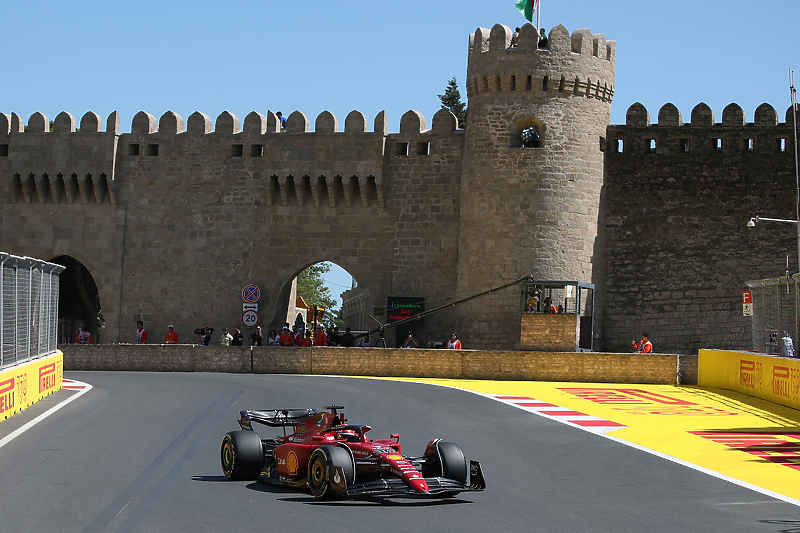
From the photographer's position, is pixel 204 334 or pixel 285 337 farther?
pixel 204 334

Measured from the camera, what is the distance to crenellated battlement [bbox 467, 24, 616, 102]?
3033cm

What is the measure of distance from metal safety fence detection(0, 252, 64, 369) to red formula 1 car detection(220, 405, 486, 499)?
682cm

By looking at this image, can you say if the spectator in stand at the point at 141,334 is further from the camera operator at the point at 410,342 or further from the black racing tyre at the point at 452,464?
the black racing tyre at the point at 452,464

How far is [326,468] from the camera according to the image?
340 inches

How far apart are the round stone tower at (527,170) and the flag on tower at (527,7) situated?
0.91 metres

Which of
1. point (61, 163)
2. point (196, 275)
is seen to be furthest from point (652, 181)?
point (61, 163)

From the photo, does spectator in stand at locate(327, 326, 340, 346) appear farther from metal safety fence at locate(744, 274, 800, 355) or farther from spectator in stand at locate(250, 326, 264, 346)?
metal safety fence at locate(744, 274, 800, 355)

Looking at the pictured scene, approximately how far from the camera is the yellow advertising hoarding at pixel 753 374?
1809 cm

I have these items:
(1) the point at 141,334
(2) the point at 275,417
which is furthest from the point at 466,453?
(1) the point at 141,334

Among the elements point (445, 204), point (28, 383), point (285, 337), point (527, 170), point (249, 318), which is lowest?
point (28, 383)

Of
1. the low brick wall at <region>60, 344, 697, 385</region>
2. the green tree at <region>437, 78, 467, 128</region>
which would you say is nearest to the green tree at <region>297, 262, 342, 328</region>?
the green tree at <region>437, 78, 467, 128</region>

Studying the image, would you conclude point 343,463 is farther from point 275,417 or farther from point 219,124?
point 219,124

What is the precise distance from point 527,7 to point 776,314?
48.8 feet

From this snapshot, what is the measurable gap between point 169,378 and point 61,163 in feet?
45.9
